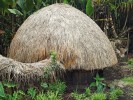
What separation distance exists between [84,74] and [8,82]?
1448 millimetres

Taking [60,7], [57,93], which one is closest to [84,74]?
[57,93]

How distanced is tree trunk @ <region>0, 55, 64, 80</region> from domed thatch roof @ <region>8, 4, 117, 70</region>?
0.45 metres

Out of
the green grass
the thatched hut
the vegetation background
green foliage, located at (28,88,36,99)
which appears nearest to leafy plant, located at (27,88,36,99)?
green foliage, located at (28,88,36,99)

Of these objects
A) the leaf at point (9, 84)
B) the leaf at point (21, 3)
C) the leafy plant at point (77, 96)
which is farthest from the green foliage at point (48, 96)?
the leaf at point (21, 3)

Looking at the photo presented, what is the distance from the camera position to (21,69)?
571 centimetres

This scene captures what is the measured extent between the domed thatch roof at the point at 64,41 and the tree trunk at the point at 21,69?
450 mm

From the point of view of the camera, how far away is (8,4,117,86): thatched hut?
625 centimetres

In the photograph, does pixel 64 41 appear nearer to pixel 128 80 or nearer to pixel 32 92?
pixel 32 92

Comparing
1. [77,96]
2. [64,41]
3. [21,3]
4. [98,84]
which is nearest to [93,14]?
[21,3]

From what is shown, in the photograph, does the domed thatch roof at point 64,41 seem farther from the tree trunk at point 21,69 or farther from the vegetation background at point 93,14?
the vegetation background at point 93,14

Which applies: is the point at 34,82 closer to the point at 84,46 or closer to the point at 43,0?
the point at 84,46

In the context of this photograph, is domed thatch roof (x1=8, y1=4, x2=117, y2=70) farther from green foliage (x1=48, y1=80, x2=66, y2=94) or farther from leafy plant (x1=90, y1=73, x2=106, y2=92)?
green foliage (x1=48, y1=80, x2=66, y2=94)

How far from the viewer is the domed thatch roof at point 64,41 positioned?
625 centimetres

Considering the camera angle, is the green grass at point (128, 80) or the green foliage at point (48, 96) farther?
the green grass at point (128, 80)
